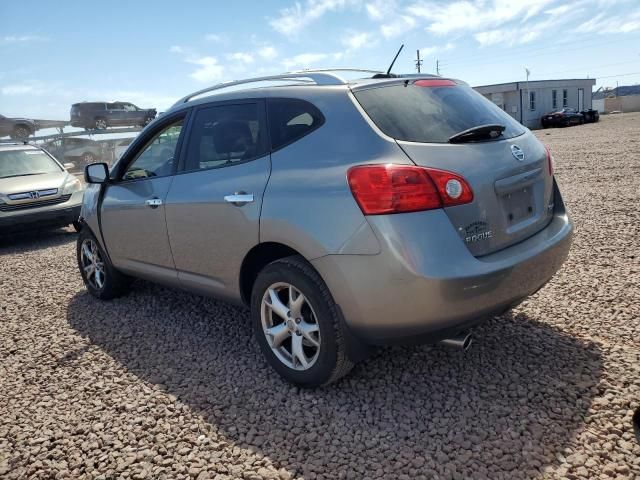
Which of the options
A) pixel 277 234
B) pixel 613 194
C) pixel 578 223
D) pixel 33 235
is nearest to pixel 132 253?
pixel 277 234

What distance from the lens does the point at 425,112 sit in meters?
2.83

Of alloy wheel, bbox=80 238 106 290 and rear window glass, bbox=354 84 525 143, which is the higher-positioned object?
rear window glass, bbox=354 84 525 143

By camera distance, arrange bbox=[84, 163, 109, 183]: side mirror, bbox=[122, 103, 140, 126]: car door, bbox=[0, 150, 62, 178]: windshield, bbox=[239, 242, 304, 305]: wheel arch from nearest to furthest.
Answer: bbox=[239, 242, 304, 305]: wheel arch
bbox=[84, 163, 109, 183]: side mirror
bbox=[0, 150, 62, 178]: windshield
bbox=[122, 103, 140, 126]: car door

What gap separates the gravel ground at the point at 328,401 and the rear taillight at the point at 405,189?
113cm

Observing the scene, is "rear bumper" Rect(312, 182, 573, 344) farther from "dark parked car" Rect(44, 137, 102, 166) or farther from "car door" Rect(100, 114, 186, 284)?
"dark parked car" Rect(44, 137, 102, 166)

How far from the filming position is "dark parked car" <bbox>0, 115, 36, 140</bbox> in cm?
2423

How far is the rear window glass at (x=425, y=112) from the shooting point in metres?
2.70

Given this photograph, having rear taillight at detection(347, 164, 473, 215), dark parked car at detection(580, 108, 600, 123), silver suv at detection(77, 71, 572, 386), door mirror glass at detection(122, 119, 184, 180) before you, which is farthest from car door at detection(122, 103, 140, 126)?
dark parked car at detection(580, 108, 600, 123)

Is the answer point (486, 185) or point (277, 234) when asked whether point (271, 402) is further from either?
point (486, 185)

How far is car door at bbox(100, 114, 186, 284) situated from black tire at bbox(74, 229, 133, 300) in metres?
0.20

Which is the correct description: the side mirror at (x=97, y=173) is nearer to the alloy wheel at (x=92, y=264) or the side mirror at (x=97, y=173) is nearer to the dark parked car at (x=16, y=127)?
the alloy wheel at (x=92, y=264)

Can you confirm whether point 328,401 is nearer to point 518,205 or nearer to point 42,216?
point 518,205

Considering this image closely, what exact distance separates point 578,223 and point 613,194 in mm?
2306

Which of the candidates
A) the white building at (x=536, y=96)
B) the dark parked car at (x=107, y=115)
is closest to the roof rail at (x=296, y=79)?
the dark parked car at (x=107, y=115)
